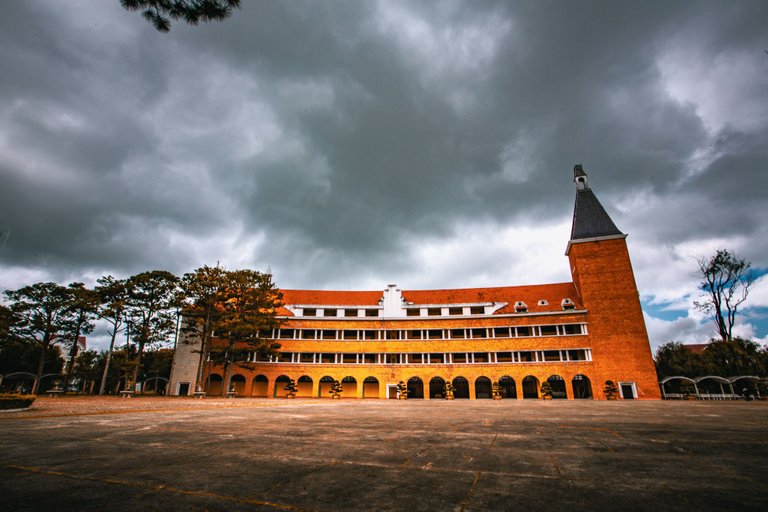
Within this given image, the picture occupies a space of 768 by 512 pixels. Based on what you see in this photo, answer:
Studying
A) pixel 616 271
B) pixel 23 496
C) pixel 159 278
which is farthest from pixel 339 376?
pixel 23 496

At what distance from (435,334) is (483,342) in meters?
6.21

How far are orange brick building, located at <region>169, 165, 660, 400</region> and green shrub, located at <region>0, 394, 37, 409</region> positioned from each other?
3285cm

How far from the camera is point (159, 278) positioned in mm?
39500

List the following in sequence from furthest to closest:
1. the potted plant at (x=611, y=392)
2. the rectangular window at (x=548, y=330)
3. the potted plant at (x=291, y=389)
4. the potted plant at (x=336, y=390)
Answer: the rectangular window at (x=548, y=330), the potted plant at (x=291, y=389), the potted plant at (x=336, y=390), the potted plant at (x=611, y=392)

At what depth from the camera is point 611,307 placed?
41.6 m

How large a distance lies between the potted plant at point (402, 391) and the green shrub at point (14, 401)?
3473 centimetres

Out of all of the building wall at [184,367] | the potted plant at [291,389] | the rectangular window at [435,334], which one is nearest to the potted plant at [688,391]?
the rectangular window at [435,334]

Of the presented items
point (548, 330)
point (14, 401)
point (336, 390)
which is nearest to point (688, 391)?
point (548, 330)

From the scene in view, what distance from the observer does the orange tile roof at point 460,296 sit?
47.0 metres

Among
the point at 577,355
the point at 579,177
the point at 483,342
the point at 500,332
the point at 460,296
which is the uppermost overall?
the point at 579,177

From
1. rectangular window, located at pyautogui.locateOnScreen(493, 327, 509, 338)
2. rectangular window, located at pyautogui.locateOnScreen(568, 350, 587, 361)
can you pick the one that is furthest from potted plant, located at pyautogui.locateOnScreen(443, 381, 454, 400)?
rectangular window, located at pyautogui.locateOnScreen(568, 350, 587, 361)

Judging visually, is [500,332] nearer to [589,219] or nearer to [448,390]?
[448,390]

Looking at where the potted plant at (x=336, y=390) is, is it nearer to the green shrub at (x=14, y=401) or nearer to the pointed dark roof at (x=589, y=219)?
the green shrub at (x=14, y=401)

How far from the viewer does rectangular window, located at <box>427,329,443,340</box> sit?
4653cm
